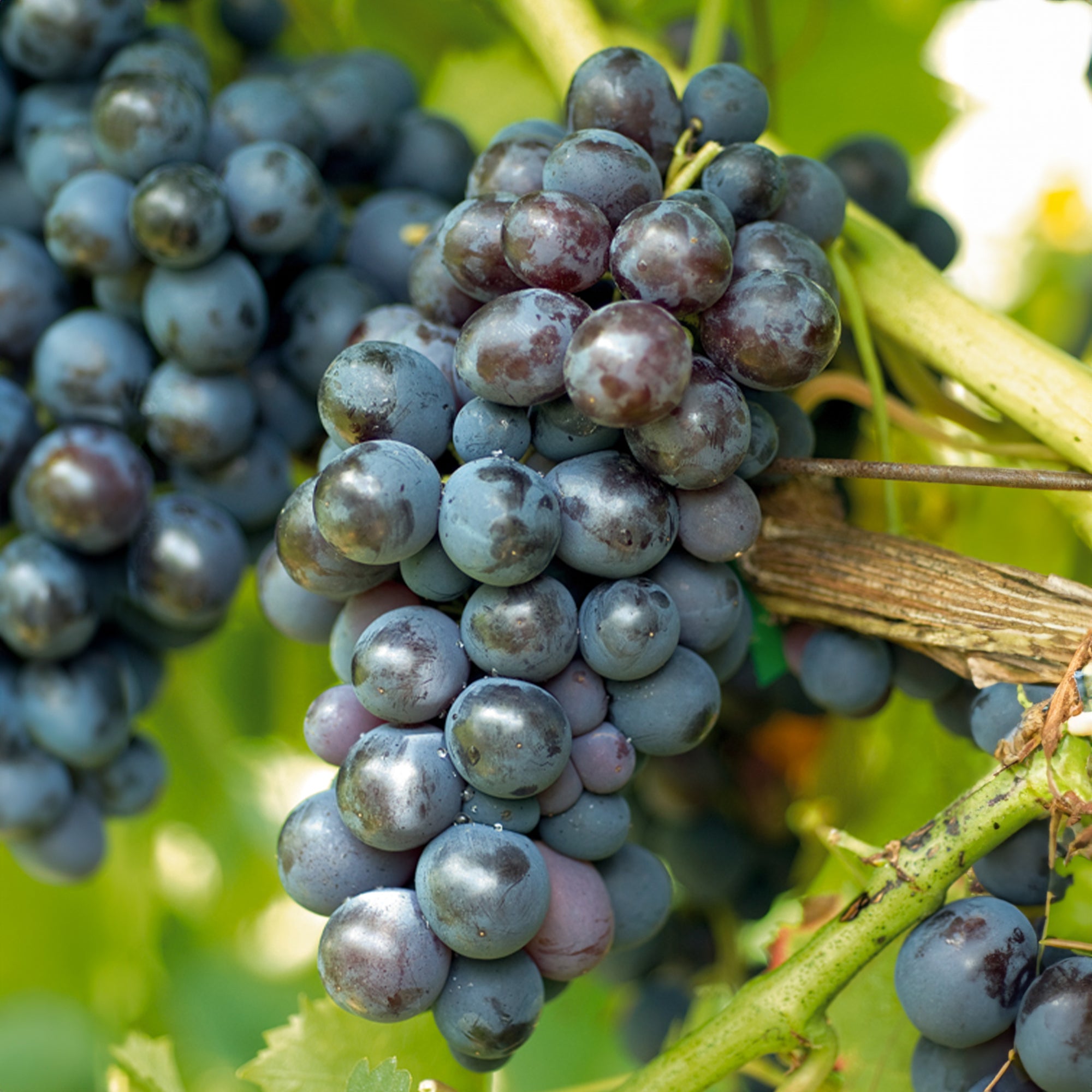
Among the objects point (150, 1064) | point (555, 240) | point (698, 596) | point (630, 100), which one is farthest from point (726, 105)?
point (150, 1064)

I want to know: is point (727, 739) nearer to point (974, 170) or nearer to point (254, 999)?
point (254, 999)

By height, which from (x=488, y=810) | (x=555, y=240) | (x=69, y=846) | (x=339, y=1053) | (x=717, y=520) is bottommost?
(x=69, y=846)

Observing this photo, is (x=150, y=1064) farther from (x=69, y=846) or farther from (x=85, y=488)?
(x=85, y=488)

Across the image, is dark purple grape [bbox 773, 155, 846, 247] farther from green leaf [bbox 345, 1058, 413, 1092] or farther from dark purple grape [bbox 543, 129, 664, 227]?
green leaf [bbox 345, 1058, 413, 1092]

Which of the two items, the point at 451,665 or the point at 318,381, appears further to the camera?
the point at 318,381

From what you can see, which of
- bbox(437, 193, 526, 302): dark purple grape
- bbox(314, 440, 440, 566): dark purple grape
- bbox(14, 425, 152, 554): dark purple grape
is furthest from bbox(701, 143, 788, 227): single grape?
bbox(14, 425, 152, 554): dark purple grape

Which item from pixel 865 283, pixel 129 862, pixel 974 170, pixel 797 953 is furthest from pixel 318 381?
pixel 974 170

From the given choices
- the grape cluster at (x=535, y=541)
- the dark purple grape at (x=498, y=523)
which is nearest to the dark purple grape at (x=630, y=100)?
the grape cluster at (x=535, y=541)
